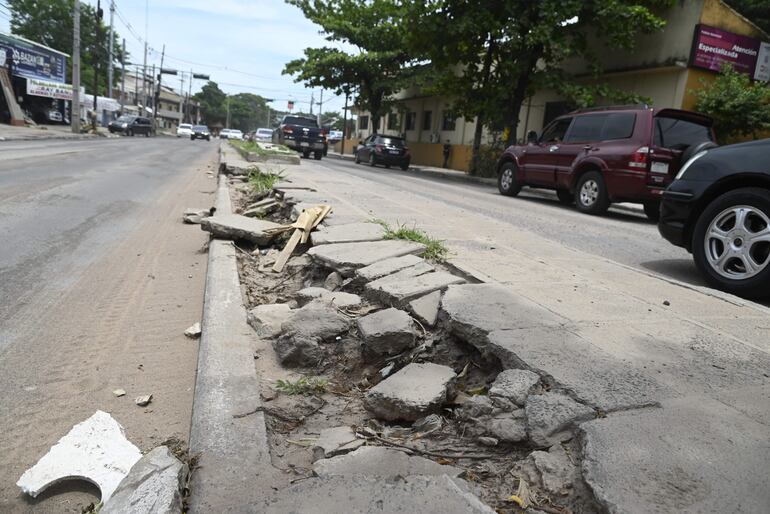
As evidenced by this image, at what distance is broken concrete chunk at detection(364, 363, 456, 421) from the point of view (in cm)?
219

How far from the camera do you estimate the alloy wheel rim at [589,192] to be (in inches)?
390

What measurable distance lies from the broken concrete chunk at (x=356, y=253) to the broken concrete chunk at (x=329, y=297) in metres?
0.34

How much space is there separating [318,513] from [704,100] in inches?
639

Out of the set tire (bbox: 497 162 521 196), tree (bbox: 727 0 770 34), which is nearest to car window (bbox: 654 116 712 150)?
tire (bbox: 497 162 521 196)

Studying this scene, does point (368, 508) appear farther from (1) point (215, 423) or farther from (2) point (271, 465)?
(1) point (215, 423)

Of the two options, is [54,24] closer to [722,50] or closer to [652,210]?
[722,50]

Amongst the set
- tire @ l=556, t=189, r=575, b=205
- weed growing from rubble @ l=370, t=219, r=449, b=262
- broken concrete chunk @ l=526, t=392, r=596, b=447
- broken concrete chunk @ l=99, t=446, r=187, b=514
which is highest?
tire @ l=556, t=189, r=575, b=205

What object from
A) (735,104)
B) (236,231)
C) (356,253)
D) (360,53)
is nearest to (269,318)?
(356,253)

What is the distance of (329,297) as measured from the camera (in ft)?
11.3

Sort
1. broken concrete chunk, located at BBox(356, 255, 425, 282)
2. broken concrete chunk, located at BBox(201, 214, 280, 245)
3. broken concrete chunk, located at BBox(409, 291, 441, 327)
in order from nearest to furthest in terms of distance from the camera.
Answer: broken concrete chunk, located at BBox(409, 291, 441, 327), broken concrete chunk, located at BBox(356, 255, 425, 282), broken concrete chunk, located at BBox(201, 214, 280, 245)

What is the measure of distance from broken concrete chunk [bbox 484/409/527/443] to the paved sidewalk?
23 centimetres

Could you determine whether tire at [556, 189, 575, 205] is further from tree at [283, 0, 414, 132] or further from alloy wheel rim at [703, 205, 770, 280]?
tree at [283, 0, 414, 132]

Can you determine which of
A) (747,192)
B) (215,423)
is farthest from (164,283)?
(747,192)

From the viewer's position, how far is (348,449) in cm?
198
